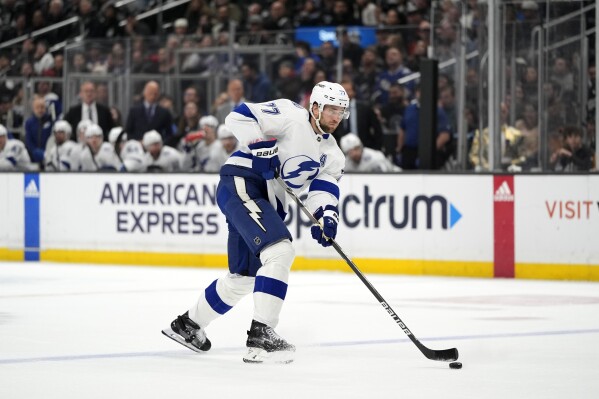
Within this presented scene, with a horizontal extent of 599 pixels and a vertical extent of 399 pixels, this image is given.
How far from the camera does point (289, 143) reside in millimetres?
6250

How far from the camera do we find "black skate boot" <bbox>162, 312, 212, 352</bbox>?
634 cm

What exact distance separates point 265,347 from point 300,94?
24.4 ft

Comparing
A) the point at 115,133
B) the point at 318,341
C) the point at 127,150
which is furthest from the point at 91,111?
the point at 318,341

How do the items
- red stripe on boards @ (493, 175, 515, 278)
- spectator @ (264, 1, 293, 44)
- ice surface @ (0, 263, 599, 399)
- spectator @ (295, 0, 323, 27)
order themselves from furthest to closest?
spectator @ (264, 1, 293, 44) → spectator @ (295, 0, 323, 27) → red stripe on boards @ (493, 175, 515, 278) → ice surface @ (0, 263, 599, 399)

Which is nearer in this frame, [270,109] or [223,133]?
[270,109]

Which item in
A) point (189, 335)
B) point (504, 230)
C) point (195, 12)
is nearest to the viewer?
point (189, 335)

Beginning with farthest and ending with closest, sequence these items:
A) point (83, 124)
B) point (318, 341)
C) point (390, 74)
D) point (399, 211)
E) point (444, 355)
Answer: point (83, 124), point (390, 74), point (399, 211), point (318, 341), point (444, 355)

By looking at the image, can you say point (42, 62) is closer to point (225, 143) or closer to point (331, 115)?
point (225, 143)

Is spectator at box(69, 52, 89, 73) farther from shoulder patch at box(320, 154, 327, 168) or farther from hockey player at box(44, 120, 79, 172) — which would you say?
shoulder patch at box(320, 154, 327, 168)

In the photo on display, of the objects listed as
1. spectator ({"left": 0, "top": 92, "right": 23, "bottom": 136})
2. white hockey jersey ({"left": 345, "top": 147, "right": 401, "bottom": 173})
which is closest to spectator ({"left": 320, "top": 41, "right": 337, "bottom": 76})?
white hockey jersey ({"left": 345, "top": 147, "right": 401, "bottom": 173})

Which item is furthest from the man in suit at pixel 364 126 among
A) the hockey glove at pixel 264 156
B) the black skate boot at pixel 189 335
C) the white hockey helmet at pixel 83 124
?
the hockey glove at pixel 264 156

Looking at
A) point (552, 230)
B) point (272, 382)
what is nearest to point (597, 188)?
point (552, 230)

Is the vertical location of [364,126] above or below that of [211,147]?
above

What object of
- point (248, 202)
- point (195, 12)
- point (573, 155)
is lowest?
point (248, 202)
